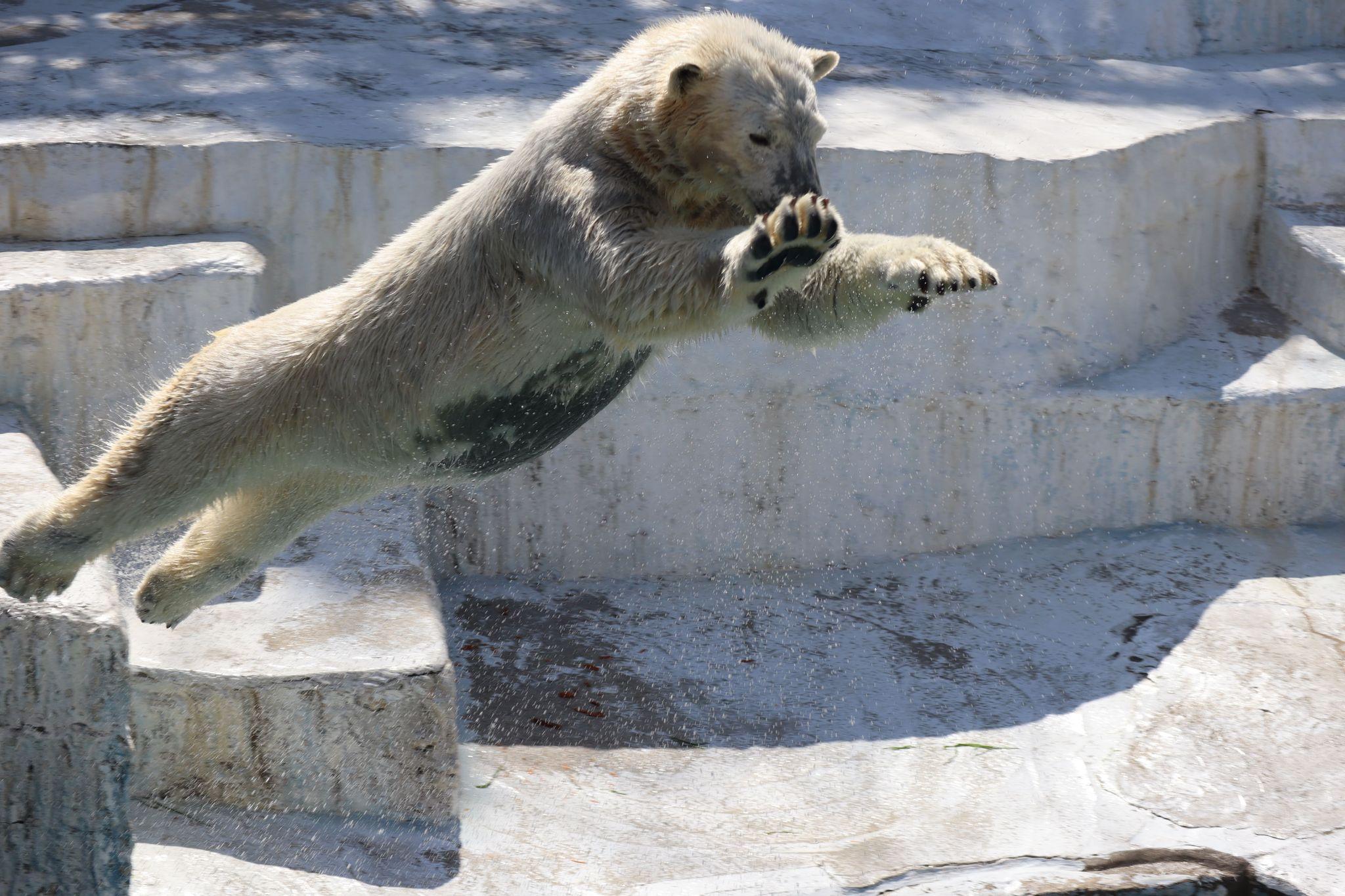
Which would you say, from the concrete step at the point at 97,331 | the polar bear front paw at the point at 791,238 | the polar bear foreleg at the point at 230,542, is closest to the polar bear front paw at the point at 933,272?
the polar bear front paw at the point at 791,238

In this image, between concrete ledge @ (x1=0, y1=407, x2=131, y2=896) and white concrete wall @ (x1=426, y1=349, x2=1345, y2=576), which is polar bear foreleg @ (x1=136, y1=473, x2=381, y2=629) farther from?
white concrete wall @ (x1=426, y1=349, x2=1345, y2=576)

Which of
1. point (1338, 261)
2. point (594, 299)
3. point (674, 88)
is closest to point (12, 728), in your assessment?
point (594, 299)

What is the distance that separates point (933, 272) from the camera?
256cm

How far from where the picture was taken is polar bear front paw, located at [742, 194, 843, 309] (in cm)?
238

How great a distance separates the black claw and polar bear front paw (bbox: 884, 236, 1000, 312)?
0.33 meters

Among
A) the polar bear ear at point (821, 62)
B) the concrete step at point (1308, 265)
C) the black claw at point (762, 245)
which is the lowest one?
the concrete step at point (1308, 265)

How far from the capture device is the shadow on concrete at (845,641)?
5.19 m

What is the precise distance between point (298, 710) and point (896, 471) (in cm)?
310

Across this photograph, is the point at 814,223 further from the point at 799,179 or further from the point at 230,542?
the point at 230,542

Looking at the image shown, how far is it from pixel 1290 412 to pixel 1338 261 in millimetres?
810

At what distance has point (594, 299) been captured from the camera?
9.23 ft

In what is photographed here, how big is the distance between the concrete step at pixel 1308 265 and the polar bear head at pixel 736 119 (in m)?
4.59

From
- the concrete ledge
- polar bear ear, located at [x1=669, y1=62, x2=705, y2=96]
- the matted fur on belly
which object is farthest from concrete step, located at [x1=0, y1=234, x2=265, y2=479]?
polar bear ear, located at [x1=669, y1=62, x2=705, y2=96]

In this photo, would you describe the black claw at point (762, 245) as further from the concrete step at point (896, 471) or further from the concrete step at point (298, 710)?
the concrete step at point (896, 471)
